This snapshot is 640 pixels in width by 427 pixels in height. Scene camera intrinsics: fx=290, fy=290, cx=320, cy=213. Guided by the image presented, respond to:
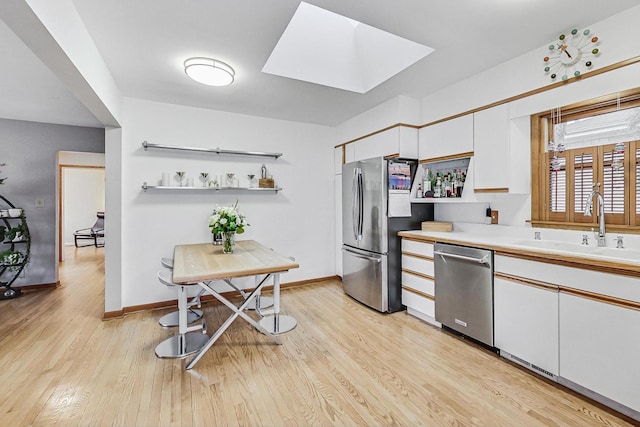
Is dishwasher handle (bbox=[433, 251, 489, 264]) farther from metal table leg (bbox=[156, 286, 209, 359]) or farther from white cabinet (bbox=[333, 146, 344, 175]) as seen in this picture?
metal table leg (bbox=[156, 286, 209, 359])

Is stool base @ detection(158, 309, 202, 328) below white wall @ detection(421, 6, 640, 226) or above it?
below

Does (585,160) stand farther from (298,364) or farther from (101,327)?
(101,327)

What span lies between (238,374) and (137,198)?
2.46 metres

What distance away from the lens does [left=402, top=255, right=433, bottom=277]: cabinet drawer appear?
3.00m

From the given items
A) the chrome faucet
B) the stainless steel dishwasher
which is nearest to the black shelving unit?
the stainless steel dishwasher

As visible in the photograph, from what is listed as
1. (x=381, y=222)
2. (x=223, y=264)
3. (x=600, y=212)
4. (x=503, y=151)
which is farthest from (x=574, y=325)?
(x=223, y=264)

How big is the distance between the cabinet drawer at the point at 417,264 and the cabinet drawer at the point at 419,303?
0.89 ft

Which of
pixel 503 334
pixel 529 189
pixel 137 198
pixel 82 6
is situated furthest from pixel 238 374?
pixel 529 189

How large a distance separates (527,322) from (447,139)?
1.88m

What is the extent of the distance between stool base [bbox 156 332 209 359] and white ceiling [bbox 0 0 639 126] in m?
2.38

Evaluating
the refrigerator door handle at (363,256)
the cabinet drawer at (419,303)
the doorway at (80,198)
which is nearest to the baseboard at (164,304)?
the refrigerator door handle at (363,256)

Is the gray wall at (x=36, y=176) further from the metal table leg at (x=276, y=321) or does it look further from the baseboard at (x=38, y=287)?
the metal table leg at (x=276, y=321)

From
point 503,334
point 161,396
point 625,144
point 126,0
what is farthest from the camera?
point 503,334

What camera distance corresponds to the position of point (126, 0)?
1774 mm
